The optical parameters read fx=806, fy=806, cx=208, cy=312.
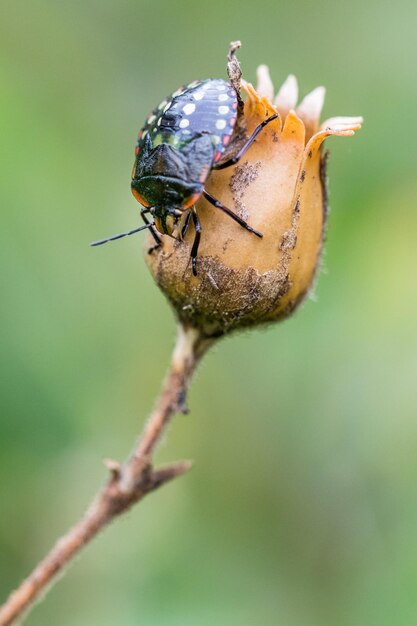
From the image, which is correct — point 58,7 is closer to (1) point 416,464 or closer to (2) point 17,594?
(1) point 416,464

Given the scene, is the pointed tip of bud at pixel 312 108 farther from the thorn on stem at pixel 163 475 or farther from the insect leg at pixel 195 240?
the thorn on stem at pixel 163 475

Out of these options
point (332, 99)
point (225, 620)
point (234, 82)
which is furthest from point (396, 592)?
point (332, 99)

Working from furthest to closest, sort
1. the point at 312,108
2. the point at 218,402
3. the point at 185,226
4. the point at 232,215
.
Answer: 1. the point at 218,402
2. the point at 312,108
3. the point at 185,226
4. the point at 232,215

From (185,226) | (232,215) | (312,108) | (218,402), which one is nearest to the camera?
(232,215)

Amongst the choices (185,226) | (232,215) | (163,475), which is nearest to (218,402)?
(163,475)

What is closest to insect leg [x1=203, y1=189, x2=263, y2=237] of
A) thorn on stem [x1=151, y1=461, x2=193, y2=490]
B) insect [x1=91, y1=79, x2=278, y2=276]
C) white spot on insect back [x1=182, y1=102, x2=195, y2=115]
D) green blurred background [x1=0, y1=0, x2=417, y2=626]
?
insect [x1=91, y1=79, x2=278, y2=276]

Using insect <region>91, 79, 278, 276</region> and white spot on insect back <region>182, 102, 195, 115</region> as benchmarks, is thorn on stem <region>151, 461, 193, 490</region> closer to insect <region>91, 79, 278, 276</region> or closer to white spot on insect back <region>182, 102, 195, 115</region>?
insect <region>91, 79, 278, 276</region>

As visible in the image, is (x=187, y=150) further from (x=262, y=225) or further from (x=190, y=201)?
(x=262, y=225)
